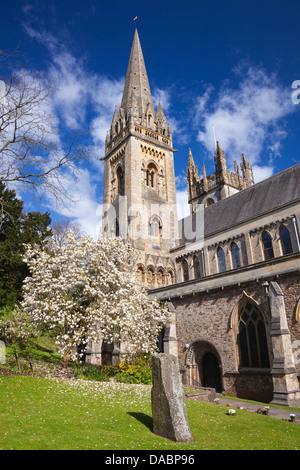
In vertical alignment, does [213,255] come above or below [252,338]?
above

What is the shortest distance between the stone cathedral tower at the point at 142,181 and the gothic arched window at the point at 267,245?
10.6m

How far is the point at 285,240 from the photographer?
22.5 m

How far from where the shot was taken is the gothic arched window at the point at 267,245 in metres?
23.2

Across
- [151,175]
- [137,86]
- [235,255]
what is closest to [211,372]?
[235,255]

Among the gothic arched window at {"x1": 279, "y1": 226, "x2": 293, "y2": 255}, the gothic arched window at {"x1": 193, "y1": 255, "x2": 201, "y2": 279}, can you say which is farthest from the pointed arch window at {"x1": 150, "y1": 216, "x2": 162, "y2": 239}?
the gothic arched window at {"x1": 279, "y1": 226, "x2": 293, "y2": 255}

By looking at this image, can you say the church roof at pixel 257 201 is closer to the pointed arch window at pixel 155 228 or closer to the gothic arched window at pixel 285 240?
the gothic arched window at pixel 285 240

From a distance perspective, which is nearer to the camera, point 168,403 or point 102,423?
point 168,403

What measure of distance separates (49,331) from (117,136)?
27742mm

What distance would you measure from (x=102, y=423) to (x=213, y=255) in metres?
20.6

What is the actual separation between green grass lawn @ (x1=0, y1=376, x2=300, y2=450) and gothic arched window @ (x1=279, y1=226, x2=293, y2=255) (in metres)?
13.4

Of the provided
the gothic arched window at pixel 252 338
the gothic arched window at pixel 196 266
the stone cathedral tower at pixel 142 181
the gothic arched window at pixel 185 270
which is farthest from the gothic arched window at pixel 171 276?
the gothic arched window at pixel 252 338

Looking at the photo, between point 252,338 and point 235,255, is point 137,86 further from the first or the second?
point 252,338

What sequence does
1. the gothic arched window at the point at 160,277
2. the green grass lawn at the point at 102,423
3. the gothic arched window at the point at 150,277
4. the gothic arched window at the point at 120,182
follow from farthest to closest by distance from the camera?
the gothic arched window at the point at 120,182 < the gothic arched window at the point at 160,277 < the gothic arched window at the point at 150,277 < the green grass lawn at the point at 102,423
